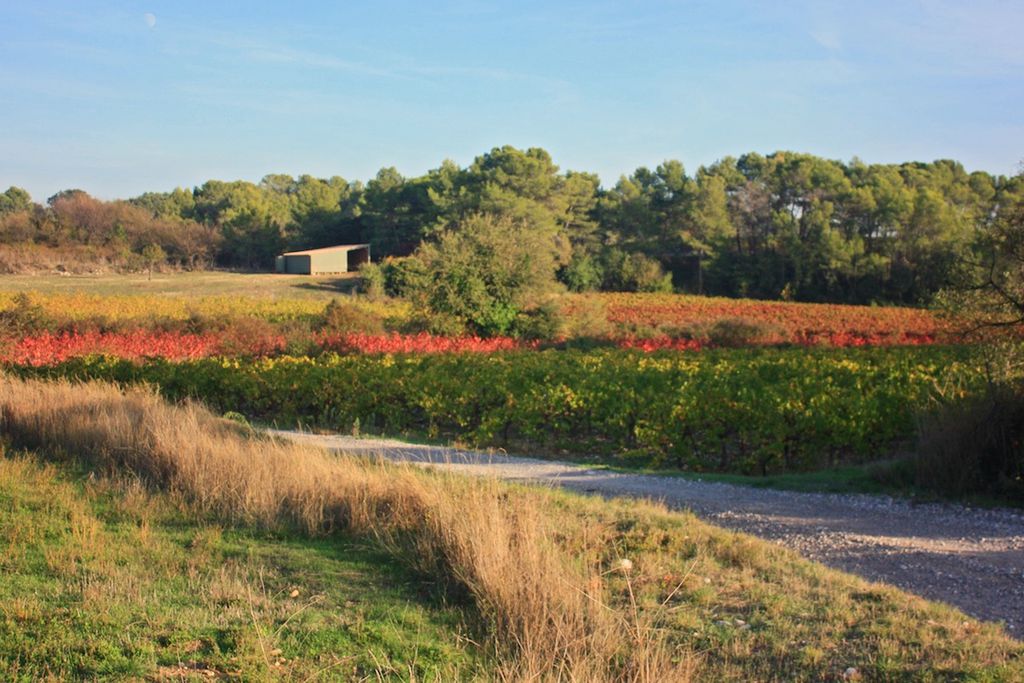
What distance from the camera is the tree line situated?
55.8 m

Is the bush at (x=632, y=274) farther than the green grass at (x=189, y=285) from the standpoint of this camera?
Yes

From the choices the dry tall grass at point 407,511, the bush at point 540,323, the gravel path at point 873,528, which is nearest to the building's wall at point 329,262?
the bush at point 540,323

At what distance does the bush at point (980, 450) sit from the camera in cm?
929

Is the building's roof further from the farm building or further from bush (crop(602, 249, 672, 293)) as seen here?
bush (crop(602, 249, 672, 293))

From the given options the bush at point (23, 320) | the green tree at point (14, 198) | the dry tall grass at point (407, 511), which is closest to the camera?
→ the dry tall grass at point (407, 511)

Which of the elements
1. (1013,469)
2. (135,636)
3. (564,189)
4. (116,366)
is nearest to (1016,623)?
(1013,469)

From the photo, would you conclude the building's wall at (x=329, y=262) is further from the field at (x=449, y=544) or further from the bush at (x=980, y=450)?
the bush at (x=980, y=450)

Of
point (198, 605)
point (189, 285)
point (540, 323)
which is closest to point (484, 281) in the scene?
point (540, 323)

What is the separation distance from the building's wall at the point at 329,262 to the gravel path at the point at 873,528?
176 feet

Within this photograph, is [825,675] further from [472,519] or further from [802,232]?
[802,232]

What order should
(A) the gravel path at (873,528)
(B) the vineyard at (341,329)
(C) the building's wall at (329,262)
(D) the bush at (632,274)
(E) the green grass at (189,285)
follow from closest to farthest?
(A) the gravel path at (873,528)
(B) the vineyard at (341,329)
(E) the green grass at (189,285)
(D) the bush at (632,274)
(C) the building's wall at (329,262)

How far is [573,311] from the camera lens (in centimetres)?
3066

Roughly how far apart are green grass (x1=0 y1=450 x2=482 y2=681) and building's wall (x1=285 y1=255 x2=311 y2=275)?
5832 centimetres

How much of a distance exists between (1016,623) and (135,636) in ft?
18.0
